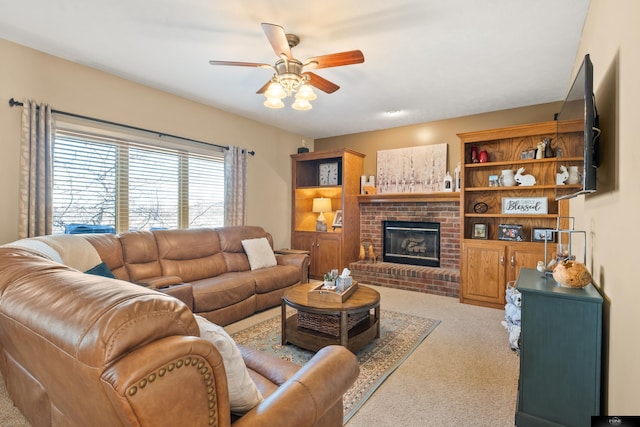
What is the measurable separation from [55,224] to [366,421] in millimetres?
3227

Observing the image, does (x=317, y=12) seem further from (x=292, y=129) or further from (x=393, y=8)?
(x=292, y=129)

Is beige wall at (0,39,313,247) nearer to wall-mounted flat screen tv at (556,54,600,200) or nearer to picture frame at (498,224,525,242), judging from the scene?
picture frame at (498,224,525,242)

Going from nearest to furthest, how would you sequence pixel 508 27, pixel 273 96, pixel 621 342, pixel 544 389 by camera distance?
pixel 621 342 < pixel 544 389 < pixel 508 27 < pixel 273 96

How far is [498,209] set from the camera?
422cm

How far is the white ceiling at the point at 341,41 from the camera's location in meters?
2.21

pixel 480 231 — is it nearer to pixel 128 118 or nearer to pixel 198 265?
pixel 198 265

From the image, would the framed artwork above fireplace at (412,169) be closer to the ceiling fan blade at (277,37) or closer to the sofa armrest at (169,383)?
the ceiling fan blade at (277,37)

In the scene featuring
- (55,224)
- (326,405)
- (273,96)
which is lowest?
(326,405)

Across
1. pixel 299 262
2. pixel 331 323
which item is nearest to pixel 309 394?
pixel 331 323

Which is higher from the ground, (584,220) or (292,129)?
(292,129)

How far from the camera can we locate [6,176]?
2.67m

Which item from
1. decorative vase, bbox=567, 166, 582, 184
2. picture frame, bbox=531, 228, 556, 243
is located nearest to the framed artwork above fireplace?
picture frame, bbox=531, 228, 556, 243

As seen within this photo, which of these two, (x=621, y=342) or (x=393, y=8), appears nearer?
(x=621, y=342)

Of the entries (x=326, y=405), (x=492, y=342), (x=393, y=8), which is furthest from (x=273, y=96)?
(x=492, y=342)
